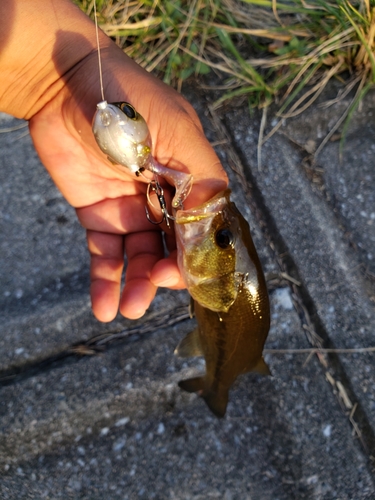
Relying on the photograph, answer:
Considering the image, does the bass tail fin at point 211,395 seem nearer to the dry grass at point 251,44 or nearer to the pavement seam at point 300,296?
the pavement seam at point 300,296

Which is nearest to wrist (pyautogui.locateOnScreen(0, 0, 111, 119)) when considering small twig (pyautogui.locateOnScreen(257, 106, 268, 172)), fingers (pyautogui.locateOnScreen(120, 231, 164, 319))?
fingers (pyautogui.locateOnScreen(120, 231, 164, 319))

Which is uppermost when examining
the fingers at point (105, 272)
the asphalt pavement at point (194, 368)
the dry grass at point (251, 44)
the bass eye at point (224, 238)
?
the dry grass at point (251, 44)

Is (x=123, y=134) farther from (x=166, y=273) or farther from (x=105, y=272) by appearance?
(x=105, y=272)

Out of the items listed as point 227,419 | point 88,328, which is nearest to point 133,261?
point 88,328

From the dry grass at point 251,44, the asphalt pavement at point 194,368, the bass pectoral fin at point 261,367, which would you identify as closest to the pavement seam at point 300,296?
the asphalt pavement at point 194,368

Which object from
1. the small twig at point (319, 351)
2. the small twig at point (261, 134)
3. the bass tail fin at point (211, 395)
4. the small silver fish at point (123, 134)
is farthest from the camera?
the small twig at point (261, 134)

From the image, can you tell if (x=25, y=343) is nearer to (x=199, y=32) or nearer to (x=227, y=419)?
(x=227, y=419)

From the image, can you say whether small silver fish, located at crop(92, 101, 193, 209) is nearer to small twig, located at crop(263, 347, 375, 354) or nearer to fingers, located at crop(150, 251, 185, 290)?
fingers, located at crop(150, 251, 185, 290)
